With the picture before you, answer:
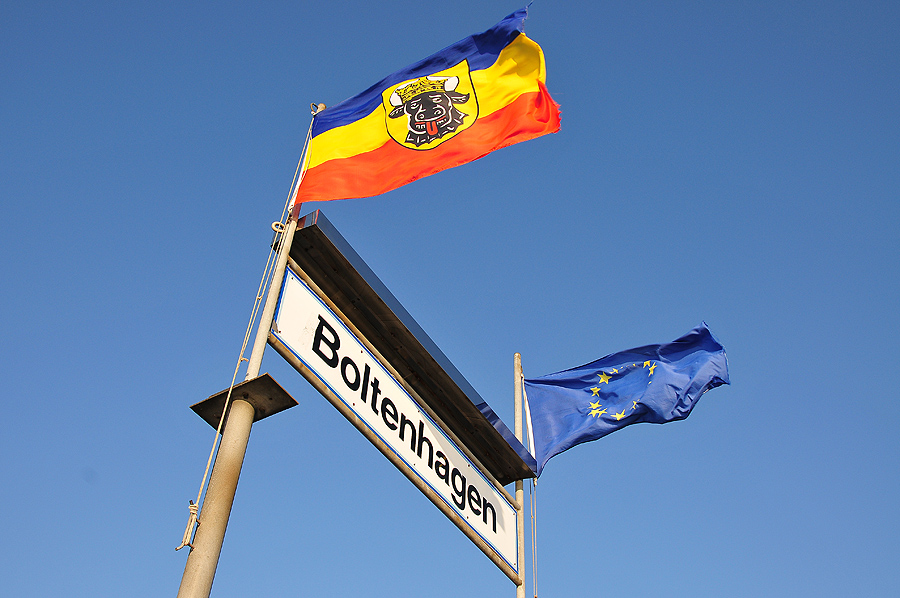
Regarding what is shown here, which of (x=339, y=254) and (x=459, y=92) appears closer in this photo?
(x=339, y=254)

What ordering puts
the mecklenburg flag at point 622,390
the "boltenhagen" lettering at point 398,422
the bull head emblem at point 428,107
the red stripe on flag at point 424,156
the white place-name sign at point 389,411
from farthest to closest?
the mecklenburg flag at point 622,390 < the bull head emblem at point 428,107 < the red stripe on flag at point 424,156 < the "boltenhagen" lettering at point 398,422 < the white place-name sign at point 389,411

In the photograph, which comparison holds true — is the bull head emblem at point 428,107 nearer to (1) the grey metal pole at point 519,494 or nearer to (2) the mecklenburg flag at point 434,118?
(2) the mecklenburg flag at point 434,118

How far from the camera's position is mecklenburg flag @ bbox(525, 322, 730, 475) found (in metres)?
8.98

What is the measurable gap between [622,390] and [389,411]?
14.1 feet

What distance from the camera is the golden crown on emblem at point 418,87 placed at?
7316 mm

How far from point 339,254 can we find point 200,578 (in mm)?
2772

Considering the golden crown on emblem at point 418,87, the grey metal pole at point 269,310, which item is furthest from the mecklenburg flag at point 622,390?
the grey metal pole at point 269,310

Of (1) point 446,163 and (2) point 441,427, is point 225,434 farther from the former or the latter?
(1) point 446,163

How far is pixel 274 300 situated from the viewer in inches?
188

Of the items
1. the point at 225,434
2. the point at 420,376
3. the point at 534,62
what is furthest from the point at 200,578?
the point at 534,62

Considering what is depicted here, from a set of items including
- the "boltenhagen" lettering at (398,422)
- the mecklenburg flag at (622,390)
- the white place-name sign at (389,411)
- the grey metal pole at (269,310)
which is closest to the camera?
the grey metal pole at (269,310)

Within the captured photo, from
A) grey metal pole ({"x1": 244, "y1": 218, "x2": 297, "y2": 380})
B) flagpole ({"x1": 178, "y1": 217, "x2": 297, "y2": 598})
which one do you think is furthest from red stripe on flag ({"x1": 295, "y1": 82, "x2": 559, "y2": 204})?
flagpole ({"x1": 178, "y1": 217, "x2": 297, "y2": 598})

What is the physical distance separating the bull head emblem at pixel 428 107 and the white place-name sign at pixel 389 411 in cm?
208

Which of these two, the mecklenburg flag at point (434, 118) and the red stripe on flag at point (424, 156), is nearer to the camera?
the red stripe on flag at point (424, 156)
